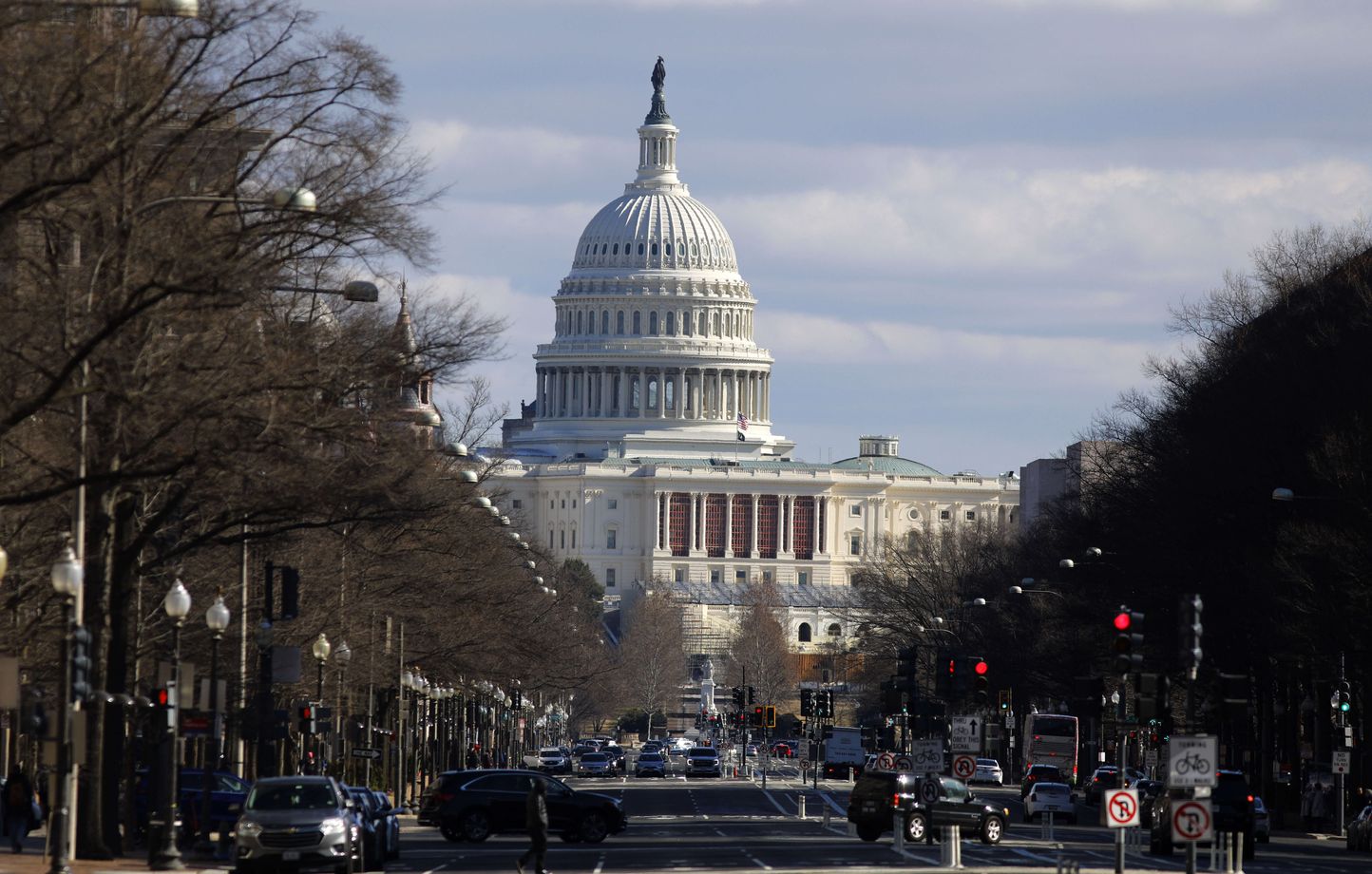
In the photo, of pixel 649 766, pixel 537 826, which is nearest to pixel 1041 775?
pixel 649 766

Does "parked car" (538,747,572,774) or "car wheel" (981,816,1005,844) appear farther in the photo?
"parked car" (538,747,572,774)

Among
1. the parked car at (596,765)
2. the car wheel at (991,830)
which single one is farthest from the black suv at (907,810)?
the parked car at (596,765)

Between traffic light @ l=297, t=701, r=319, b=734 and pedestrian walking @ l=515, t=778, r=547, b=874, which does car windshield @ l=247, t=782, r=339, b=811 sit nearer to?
pedestrian walking @ l=515, t=778, r=547, b=874

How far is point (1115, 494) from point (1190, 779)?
5298 centimetres

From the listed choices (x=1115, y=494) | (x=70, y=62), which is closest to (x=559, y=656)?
(x=1115, y=494)

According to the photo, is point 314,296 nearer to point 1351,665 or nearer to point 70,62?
point 70,62

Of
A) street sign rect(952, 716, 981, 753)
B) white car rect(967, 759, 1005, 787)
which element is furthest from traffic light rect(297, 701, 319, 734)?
white car rect(967, 759, 1005, 787)

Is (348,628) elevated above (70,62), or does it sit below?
below

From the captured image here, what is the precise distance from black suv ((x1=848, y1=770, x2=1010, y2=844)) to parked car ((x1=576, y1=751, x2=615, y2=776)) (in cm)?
5997

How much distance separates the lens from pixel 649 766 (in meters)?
127

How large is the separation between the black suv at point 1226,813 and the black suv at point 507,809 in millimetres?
11210

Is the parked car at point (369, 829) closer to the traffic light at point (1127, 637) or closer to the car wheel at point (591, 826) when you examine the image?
the car wheel at point (591, 826)

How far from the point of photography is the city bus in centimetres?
10188

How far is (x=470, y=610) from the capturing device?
81.4 m
